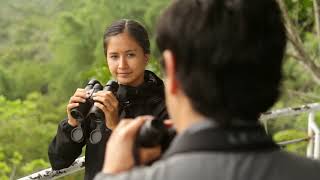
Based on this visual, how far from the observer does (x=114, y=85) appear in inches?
75.9

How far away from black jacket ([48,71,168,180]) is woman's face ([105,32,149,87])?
4cm

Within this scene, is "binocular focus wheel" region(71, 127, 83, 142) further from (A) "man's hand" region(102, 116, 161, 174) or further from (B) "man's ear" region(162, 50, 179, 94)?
(B) "man's ear" region(162, 50, 179, 94)

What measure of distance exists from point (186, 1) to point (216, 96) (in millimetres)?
187

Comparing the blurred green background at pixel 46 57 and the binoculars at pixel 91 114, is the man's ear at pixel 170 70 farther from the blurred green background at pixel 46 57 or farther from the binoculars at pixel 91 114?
the blurred green background at pixel 46 57

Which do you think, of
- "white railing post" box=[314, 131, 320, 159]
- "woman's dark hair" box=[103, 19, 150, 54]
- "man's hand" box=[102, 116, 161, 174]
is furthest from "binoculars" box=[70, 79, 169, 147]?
"white railing post" box=[314, 131, 320, 159]

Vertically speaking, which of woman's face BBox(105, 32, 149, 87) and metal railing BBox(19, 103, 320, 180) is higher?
woman's face BBox(105, 32, 149, 87)

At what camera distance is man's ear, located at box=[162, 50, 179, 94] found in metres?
1.04

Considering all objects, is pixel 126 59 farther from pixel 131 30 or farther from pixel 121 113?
pixel 121 113

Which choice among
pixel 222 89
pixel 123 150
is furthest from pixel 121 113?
pixel 222 89

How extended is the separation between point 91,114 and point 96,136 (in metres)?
0.08

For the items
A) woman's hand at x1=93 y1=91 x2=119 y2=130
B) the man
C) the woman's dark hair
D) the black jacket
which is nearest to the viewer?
the man

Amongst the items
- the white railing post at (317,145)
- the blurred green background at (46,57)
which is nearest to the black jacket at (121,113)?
the white railing post at (317,145)

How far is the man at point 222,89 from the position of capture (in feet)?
3.25

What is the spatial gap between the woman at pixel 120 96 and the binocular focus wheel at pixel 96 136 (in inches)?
1.0
